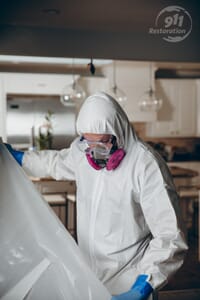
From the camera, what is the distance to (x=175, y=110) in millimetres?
6129

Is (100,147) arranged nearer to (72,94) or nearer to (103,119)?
(103,119)

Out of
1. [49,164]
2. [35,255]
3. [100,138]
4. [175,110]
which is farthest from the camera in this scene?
[175,110]

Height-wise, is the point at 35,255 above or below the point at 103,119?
below

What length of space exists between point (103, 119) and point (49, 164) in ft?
1.29

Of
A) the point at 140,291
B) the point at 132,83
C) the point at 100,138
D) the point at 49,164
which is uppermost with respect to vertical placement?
the point at 132,83

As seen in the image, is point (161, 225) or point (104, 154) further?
point (104, 154)

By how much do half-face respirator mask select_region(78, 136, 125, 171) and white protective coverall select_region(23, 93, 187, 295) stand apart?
3 cm

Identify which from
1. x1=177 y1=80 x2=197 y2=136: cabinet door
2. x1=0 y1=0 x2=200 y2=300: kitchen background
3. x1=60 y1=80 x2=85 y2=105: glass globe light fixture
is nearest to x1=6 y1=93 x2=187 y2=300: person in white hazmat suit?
x1=0 y1=0 x2=200 y2=300: kitchen background

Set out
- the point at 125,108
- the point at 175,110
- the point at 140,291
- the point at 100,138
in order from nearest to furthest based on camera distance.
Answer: the point at 140,291, the point at 100,138, the point at 125,108, the point at 175,110

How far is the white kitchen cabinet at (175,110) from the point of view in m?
6.05

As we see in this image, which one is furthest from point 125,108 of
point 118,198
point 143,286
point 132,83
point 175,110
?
point 143,286

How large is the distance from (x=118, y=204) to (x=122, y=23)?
24.5 inches

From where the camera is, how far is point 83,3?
1402 mm

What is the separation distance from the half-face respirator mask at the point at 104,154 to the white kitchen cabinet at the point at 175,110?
449 centimetres
